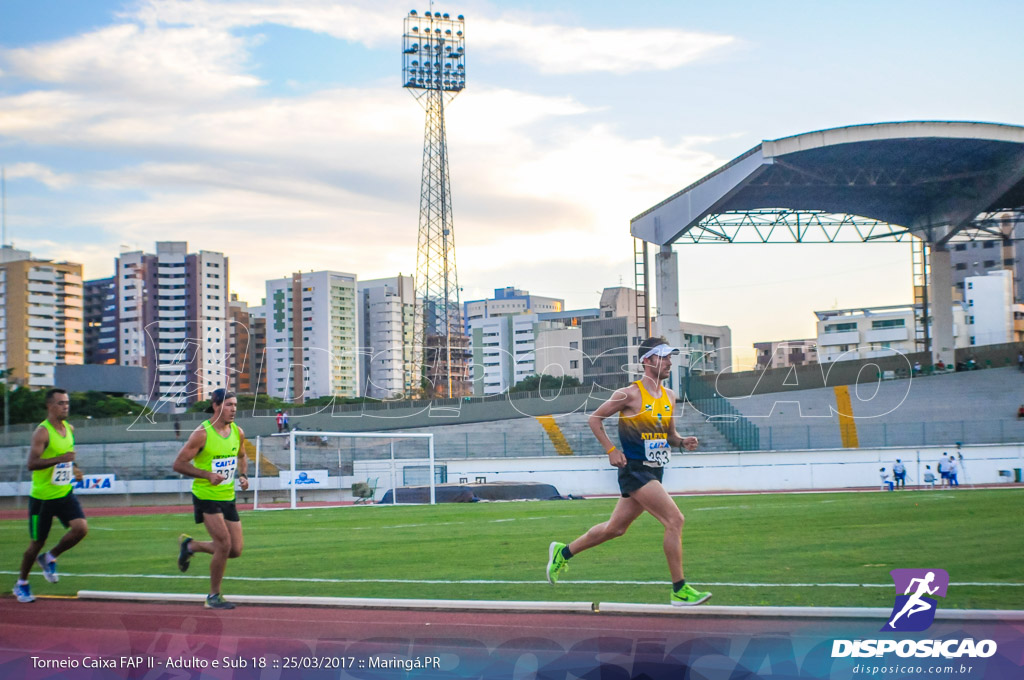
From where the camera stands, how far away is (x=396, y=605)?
8.62 meters

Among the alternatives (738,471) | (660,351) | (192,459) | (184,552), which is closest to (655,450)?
(660,351)

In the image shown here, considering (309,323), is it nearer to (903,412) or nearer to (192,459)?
(903,412)

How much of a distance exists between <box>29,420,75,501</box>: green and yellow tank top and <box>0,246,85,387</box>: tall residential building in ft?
406

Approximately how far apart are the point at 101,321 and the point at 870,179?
569 ft

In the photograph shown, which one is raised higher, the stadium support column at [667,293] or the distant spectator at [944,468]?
the stadium support column at [667,293]

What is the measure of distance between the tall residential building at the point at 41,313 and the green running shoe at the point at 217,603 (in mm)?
126771

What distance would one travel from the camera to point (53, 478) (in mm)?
10969

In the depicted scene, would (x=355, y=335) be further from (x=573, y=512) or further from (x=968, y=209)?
(x=573, y=512)

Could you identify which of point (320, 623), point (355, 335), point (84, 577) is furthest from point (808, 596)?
point (355, 335)

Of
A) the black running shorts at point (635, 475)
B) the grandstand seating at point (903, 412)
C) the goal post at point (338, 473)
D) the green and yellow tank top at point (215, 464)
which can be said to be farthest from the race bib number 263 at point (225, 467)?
the grandstand seating at point (903, 412)

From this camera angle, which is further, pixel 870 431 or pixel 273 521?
pixel 870 431

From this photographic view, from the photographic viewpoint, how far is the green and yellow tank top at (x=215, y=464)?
363 inches

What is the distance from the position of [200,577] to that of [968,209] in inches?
1867

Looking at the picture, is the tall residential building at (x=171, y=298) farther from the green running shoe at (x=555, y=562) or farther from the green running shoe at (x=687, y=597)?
the green running shoe at (x=687, y=597)
